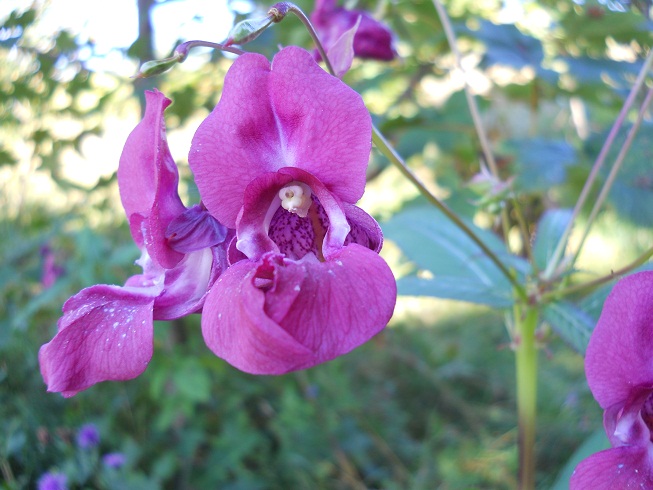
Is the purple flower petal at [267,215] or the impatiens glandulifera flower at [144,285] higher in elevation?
the purple flower petal at [267,215]

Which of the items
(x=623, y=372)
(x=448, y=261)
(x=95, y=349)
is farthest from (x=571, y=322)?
(x=95, y=349)

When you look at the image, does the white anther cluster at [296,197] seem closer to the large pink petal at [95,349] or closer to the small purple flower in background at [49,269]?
the large pink petal at [95,349]

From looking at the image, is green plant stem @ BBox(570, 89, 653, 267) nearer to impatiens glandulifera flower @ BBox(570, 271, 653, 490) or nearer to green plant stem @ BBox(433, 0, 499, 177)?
green plant stem @ BBox(433, 0, 499, 177)

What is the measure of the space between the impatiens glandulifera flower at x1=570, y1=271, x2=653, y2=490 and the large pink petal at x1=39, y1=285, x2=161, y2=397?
1.35 feet

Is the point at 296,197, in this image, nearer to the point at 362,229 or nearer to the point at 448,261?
the point at 362,229

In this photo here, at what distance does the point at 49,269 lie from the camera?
5.39 feet

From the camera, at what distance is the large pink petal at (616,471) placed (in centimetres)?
50

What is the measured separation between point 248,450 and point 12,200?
138 cm

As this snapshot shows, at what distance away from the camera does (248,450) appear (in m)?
1.56

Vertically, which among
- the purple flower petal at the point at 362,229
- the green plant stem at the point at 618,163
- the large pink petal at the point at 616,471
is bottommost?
the large pink petal at the point at 616,471

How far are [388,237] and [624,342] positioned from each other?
0.70m

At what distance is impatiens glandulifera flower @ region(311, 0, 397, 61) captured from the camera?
115cm

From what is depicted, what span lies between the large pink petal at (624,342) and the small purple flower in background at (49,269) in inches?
57.1

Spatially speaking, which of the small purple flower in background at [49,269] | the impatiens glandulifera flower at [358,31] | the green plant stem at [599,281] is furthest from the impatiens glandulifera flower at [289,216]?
the small purple flower in background at [49,269]
